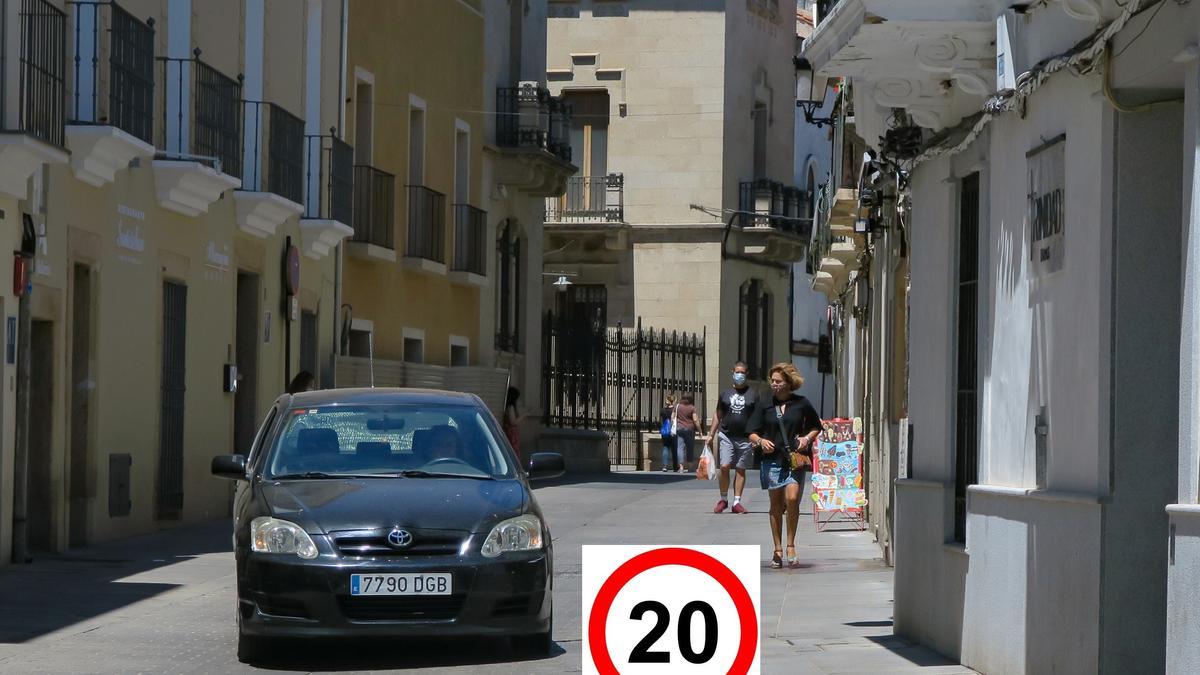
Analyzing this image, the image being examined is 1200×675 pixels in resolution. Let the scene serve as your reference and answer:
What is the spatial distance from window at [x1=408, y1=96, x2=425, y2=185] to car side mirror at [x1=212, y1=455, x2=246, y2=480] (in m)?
20.0

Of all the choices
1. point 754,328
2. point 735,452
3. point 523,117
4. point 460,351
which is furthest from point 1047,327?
point 754,328

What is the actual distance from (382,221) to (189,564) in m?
13.6

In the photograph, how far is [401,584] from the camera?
35.1ft

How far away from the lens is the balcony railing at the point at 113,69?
748 inches

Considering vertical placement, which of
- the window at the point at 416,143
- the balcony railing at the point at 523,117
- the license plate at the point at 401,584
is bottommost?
the license plate at the point at 401,584

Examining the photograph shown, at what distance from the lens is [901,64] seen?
1120 centimetres

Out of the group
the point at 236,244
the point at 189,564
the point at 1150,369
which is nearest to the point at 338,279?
the point at 236,244

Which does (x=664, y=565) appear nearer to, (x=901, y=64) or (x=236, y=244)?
(x=901, y=64)

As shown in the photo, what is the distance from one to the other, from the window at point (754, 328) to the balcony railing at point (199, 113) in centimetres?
2633

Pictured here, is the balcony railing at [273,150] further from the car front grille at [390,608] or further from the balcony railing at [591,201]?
the balcony railing at [591,201]

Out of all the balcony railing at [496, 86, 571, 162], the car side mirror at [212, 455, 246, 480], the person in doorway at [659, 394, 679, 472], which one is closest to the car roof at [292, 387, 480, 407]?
the car side mirror at [212, 455, 246, 480]

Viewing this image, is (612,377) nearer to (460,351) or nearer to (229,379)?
(460,351)

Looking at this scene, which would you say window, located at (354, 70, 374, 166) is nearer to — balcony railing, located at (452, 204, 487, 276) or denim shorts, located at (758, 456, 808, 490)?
balcony railing, located at (452, 204, 487, 276)

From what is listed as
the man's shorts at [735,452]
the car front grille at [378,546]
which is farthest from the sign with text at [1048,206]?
the man's shorts at [735,452]
